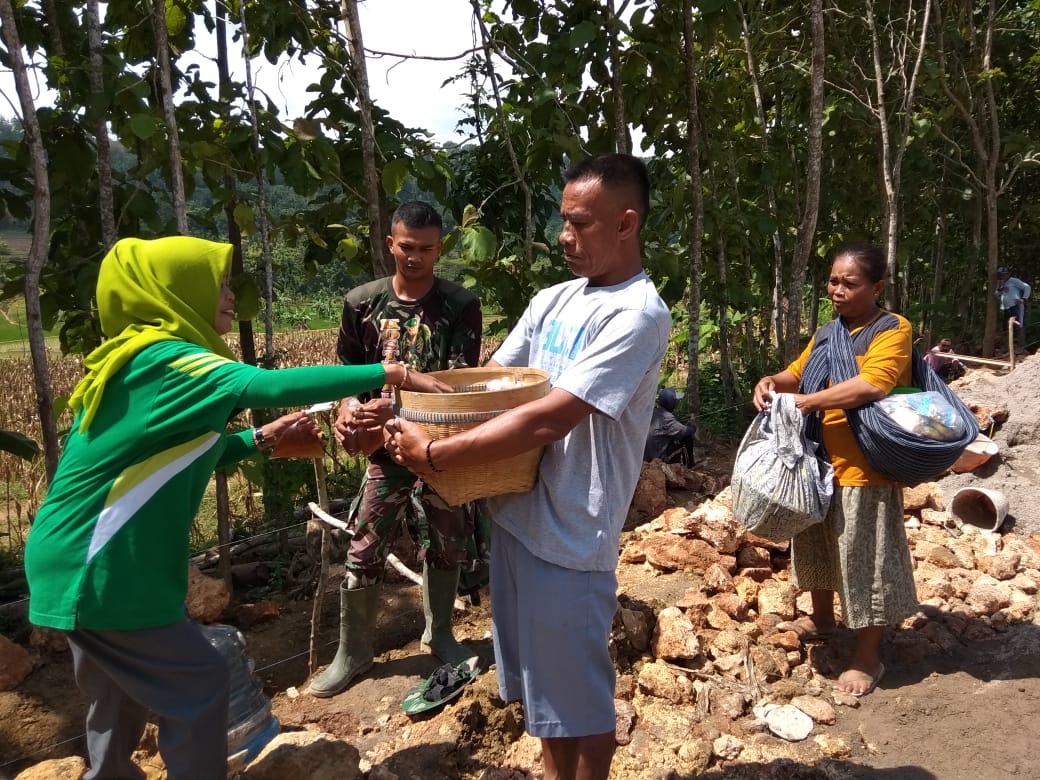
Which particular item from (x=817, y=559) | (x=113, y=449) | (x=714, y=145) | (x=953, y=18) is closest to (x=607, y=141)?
(x=714, y=145)

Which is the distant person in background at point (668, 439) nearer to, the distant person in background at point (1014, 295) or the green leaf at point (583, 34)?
the green leaf at point (583, 34)

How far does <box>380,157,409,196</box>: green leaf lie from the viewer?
396 cm

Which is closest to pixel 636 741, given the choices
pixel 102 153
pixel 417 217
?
pixel 417 217

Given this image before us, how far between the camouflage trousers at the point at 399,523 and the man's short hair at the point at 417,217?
95cm

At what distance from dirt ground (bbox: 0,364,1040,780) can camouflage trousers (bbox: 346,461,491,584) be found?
49cm

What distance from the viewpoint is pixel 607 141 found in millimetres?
5785

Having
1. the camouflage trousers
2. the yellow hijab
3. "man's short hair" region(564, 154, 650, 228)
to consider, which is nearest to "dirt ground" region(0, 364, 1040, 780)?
the camouflage trousers

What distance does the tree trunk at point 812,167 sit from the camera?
569 cm

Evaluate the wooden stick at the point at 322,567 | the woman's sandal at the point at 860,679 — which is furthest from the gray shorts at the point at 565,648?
the woman's sandal at the point at 860,679

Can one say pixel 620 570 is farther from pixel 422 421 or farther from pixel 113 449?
pixel 113 449

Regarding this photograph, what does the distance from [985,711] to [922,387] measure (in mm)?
1260

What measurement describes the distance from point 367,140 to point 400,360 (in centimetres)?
162

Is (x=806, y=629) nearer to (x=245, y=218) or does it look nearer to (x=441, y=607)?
(x=441, y=607)

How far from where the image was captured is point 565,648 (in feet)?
6.23
